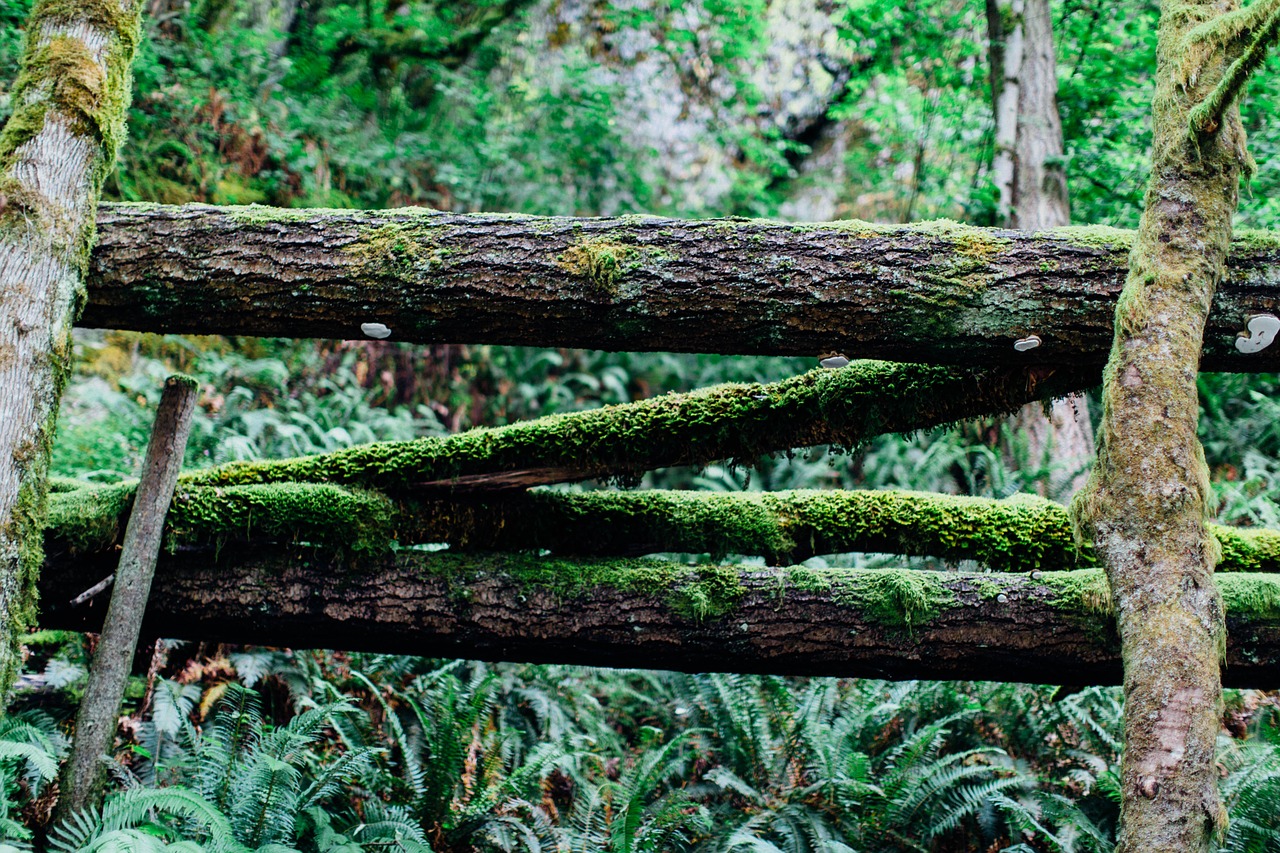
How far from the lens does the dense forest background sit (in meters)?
4.59

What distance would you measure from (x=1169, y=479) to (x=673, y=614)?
2017mm

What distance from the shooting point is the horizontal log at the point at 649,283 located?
3.11 m

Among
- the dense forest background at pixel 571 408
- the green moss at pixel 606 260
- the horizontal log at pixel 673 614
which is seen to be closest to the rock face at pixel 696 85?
the dense forest background at pixel 571 408

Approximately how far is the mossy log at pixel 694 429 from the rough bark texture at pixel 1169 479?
0.66m

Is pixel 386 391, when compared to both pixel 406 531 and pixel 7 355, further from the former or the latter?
pixel 7 355

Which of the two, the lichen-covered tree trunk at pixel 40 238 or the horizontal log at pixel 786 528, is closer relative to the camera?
the lichen-covered tree trunk at pixel 40 238

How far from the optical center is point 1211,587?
2404mm

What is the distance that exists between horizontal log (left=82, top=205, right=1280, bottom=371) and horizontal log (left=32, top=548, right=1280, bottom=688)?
44.1 inches

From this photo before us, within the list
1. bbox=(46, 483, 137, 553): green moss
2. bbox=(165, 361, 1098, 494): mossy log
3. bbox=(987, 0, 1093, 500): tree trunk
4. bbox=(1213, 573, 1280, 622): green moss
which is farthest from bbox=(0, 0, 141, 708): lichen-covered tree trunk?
bbox=(987, 0, 1093, 500): tree trunk

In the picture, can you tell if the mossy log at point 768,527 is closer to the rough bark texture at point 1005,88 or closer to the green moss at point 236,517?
the green moss at point 236,517

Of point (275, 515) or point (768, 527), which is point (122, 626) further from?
point (768, 527)

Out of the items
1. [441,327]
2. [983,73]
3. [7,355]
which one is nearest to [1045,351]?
[441,327]

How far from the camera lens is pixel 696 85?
12266 mm

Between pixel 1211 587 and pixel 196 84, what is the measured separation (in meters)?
9.73
